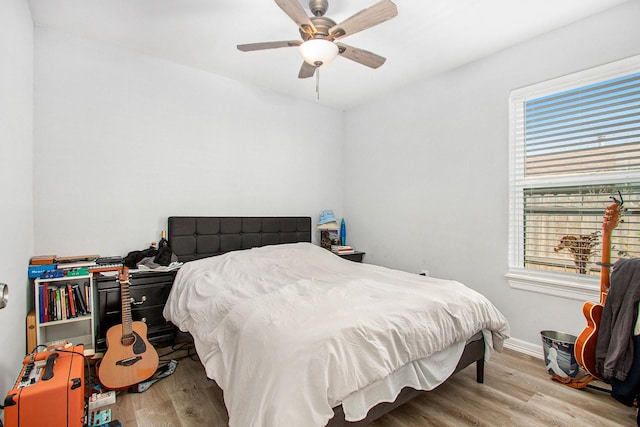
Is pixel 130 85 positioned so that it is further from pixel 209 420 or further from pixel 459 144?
pixel 459 144

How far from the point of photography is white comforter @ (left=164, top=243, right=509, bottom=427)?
1270 millimetres

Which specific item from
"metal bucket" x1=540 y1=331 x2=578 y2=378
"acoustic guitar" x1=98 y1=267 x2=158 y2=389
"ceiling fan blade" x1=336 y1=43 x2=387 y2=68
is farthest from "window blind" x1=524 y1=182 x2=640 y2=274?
"acoustic guitar" x1=98 y1=267 x2=158 y2=389

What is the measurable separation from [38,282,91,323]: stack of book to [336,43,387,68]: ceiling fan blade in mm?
2533

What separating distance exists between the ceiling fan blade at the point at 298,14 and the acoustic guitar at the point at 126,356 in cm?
212

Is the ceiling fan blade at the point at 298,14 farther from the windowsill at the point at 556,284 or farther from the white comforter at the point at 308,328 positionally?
the windowsill at the point at 556,284

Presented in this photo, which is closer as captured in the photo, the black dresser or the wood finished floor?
the wood finished floor

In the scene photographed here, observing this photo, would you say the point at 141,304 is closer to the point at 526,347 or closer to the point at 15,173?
the point at 15,173

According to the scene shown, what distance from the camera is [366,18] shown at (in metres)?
1.80

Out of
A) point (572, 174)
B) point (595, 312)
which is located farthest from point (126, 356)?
point (572, 174)

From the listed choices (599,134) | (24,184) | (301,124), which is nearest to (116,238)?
(24,184)

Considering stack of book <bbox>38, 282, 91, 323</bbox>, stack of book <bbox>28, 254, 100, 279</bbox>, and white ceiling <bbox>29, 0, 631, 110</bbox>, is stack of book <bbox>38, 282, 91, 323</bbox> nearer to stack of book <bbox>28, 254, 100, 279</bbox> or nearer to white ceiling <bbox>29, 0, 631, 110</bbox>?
stack of book <bbox>28, 254, 100, 279</bbox>

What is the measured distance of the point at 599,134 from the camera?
237cm

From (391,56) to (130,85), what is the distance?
242cm

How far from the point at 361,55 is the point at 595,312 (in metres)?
2.34
